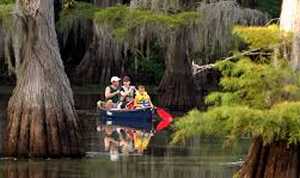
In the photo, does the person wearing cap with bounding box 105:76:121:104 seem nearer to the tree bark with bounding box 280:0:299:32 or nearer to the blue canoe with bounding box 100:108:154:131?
the blue canoe with bounding box 100:108:154:131

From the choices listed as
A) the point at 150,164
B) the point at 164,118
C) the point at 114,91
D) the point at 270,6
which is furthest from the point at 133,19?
the point at 150,164

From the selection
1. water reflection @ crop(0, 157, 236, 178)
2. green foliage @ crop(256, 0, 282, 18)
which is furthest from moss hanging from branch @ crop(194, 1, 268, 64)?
water reflection @ crop(0, 157, 236, 178)

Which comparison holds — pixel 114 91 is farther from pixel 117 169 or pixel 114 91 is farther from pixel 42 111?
pixel 117 169

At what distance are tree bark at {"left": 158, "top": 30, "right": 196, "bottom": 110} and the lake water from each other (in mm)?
10353

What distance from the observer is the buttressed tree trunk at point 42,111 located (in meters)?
16.1

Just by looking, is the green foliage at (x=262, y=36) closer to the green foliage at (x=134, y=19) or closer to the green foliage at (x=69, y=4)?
the green foliage at (x=134, y=19)

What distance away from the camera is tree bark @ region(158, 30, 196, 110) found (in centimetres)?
3002

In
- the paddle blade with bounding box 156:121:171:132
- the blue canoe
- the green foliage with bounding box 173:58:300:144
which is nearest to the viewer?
the green foliage with bounding box 173:58:300:144

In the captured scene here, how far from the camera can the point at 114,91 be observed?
27.8 m

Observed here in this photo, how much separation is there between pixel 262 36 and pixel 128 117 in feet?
55.7

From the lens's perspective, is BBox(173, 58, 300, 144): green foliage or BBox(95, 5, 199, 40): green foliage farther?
BBox(95, 5, 199, 40): green foliage

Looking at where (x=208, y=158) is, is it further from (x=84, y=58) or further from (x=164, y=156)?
(x=84, y=58)

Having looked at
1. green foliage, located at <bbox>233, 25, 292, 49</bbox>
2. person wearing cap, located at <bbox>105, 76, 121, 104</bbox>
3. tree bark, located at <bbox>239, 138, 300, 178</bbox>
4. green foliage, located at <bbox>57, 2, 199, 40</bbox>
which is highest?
green foliage, located at <bbox>233, 25, 292, 49</bbox>

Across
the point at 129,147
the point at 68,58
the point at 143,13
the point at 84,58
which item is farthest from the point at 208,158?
the point at 68,58
